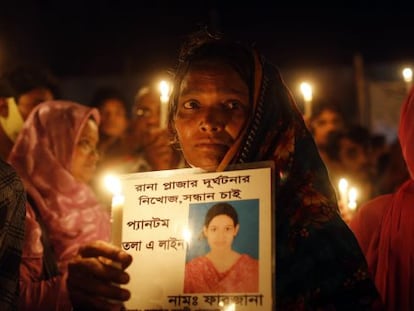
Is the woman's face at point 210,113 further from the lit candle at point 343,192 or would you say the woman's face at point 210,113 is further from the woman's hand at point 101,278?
the lit candle at point 343,192

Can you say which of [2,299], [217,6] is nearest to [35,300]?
[2,299]

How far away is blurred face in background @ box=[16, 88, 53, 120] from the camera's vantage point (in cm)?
502

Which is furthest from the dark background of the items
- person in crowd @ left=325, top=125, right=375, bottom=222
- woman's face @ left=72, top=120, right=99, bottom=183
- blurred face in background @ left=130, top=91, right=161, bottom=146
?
woman's face @ left=72, top=120, right=99, bottom=183

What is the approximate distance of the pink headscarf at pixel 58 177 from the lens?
4.03m

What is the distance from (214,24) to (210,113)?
11.1 m

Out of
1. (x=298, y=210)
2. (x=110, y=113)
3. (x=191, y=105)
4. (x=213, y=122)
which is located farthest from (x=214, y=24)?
(x=298, y=210)

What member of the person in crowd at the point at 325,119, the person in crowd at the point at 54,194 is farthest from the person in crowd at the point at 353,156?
the person in crowd at the point at 54,194

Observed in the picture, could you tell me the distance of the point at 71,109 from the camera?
14.9 feet

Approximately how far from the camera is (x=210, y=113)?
2477mm

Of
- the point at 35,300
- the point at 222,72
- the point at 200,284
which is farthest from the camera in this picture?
the point at 35,300

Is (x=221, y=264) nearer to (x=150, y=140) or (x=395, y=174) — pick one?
(x=150, y=140)

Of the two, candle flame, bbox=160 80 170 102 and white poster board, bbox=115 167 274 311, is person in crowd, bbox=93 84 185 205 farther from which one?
white poster board, bbox=115 167 274 311

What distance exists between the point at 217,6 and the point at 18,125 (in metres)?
10.4

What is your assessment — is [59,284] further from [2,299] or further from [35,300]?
[2,299]
